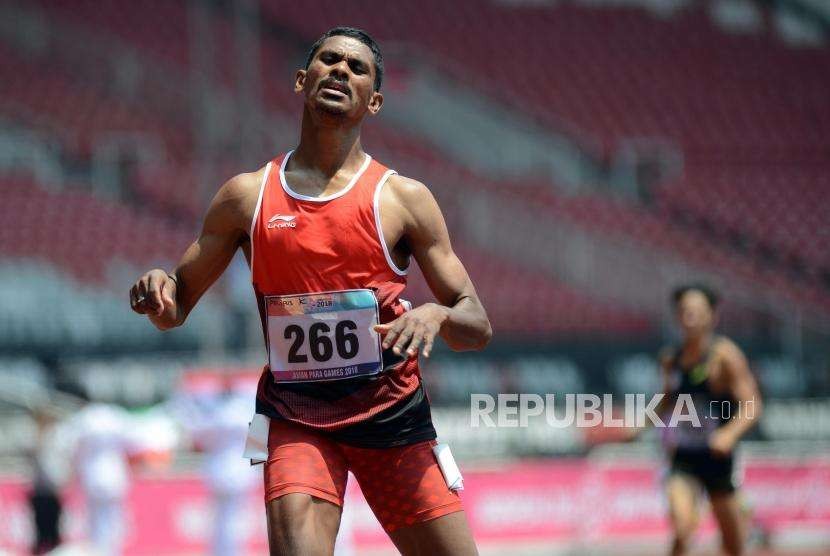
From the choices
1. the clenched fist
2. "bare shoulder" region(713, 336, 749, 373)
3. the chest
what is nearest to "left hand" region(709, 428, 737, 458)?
the chest

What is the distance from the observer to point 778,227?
20578mm

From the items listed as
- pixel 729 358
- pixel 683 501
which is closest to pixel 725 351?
pixel 729 358

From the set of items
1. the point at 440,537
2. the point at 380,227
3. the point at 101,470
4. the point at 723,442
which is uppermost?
the point at 380,227

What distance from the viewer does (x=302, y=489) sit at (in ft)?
14.2

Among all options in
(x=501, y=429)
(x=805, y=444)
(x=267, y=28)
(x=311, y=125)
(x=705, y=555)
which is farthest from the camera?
(x=267, y=28)

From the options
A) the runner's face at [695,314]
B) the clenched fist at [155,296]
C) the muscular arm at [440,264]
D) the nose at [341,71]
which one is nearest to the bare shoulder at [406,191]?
the muscular arm at [440,264]

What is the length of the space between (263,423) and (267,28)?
17708 millimetres

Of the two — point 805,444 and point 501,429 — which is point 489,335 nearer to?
point 501,429

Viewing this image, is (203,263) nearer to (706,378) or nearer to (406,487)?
(406,487)

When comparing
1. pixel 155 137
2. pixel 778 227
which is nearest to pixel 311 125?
pixel 155 137

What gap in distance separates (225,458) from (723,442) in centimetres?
431

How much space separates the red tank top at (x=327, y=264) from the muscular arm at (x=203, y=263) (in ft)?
0.27

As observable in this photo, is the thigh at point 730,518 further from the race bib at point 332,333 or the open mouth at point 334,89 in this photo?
the open mouth at point 334,89

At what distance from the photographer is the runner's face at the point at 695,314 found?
877 centimetres
